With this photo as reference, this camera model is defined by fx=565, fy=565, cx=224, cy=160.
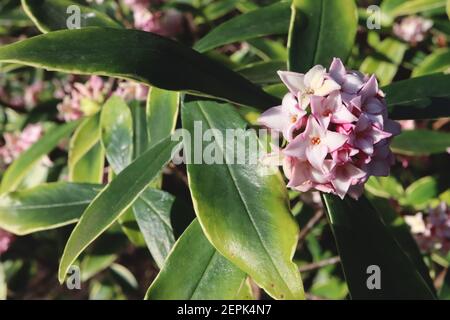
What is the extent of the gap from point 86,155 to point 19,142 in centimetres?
40

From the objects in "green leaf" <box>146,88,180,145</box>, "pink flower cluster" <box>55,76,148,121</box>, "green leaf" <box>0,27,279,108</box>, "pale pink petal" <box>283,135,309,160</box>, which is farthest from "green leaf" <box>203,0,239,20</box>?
"pale pink petal" <box>283,135,309,160</box>

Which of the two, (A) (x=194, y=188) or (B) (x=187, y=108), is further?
(B) (x=187, y=108)

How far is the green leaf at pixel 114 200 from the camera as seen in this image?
0.81 meters

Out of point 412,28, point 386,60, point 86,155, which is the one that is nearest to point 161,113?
point 86,155

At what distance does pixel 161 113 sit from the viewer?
3.49ft

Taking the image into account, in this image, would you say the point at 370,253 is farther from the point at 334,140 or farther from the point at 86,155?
the point at 86,155

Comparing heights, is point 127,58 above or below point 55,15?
below

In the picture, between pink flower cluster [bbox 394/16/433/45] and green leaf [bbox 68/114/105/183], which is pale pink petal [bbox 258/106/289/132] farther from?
pink flower cluster [bbox 394/16/433/45]

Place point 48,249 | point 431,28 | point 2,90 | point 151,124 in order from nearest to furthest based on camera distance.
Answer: point 151,124 < point 431,28 < point 48,249 < point 2,90

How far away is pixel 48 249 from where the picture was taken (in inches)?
72.6
